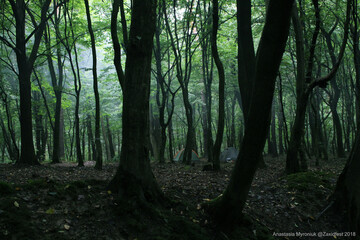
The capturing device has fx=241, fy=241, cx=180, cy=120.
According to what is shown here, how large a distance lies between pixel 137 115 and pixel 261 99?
2.03 metres

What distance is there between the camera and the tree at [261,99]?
2.58 m

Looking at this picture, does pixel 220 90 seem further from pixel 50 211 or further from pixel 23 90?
pixel 23 90

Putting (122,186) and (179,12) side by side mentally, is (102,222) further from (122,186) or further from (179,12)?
(179,12)

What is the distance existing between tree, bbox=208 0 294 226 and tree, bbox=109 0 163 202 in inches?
53.8

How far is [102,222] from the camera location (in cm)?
322

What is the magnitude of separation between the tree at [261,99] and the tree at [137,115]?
1367 millimetres

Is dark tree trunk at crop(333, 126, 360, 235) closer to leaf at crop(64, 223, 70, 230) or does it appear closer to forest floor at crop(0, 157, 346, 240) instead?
forest floor at crop(0, 157, 346, 240)

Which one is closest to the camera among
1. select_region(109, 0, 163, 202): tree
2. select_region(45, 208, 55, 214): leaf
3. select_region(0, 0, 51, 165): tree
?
select_region(45, 208, 55, 214): leaf

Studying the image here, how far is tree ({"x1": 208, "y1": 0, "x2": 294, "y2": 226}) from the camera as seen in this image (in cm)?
258

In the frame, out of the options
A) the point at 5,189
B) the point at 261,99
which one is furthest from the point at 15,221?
the point at 261,99

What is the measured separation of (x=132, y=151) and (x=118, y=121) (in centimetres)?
→ 2050

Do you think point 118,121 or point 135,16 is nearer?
point 135,16

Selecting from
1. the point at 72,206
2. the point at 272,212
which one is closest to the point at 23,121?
the point at 72,206

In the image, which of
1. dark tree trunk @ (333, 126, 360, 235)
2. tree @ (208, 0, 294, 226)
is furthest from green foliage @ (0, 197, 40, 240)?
dark tree trunk @ (333, 126, 360, 235)
